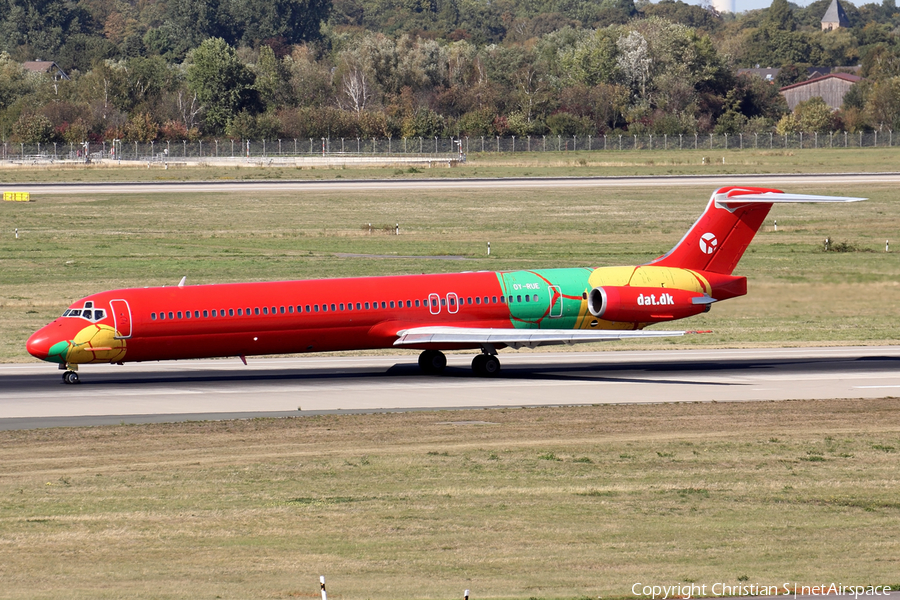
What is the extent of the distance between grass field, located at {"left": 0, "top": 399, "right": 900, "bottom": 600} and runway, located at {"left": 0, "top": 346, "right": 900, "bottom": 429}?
2.53 meters

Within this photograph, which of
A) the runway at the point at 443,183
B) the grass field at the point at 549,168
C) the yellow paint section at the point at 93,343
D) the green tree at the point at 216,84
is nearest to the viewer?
the yellow paint section at the point at 93,343

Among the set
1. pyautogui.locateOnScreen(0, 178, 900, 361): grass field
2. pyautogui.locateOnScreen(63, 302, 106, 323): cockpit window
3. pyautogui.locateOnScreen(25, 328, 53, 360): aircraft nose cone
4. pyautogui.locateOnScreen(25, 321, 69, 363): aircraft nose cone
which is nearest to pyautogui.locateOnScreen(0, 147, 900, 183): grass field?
pyautogui.locateOnScreen(0, 178, 900, 361): grass field

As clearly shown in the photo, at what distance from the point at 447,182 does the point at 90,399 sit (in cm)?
7263

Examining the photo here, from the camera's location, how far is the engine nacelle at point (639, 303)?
39750 mm

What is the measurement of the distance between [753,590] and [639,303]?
24.8 m

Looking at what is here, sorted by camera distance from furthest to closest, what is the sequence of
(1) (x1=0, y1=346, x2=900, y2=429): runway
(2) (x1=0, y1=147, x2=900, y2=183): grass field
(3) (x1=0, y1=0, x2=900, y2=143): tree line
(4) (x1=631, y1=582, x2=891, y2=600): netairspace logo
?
(3) (x1=0, y1=0, x2=900, y2=143): tree line, (2) (x1=0, y1=147, x2=900, y2=183): grass field, (1) (x1=0, y1=346, x2=900, y2=429): runway, (4) (x1=631, y1=582, x2=891, y2=600): netairspace logo

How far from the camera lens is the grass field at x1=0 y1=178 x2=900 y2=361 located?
4875 cm

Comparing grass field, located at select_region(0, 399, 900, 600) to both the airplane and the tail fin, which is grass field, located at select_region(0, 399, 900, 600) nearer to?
the airplane

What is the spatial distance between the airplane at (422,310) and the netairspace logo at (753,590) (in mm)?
22187

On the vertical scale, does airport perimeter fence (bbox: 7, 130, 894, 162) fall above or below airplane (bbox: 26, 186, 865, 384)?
above

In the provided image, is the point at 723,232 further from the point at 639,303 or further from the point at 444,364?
the point at 444,364

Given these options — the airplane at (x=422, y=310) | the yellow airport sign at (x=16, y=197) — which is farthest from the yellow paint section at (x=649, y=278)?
the yellow airport sign at (x=16, y=197)

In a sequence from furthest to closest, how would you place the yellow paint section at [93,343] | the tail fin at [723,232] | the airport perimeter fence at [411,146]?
the airport perimeter fence at [411,146] < the tail fin at [723,232] < the yellow paint section at [93,343]

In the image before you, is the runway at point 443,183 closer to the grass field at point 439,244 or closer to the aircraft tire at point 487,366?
the grass field at point 439,244
